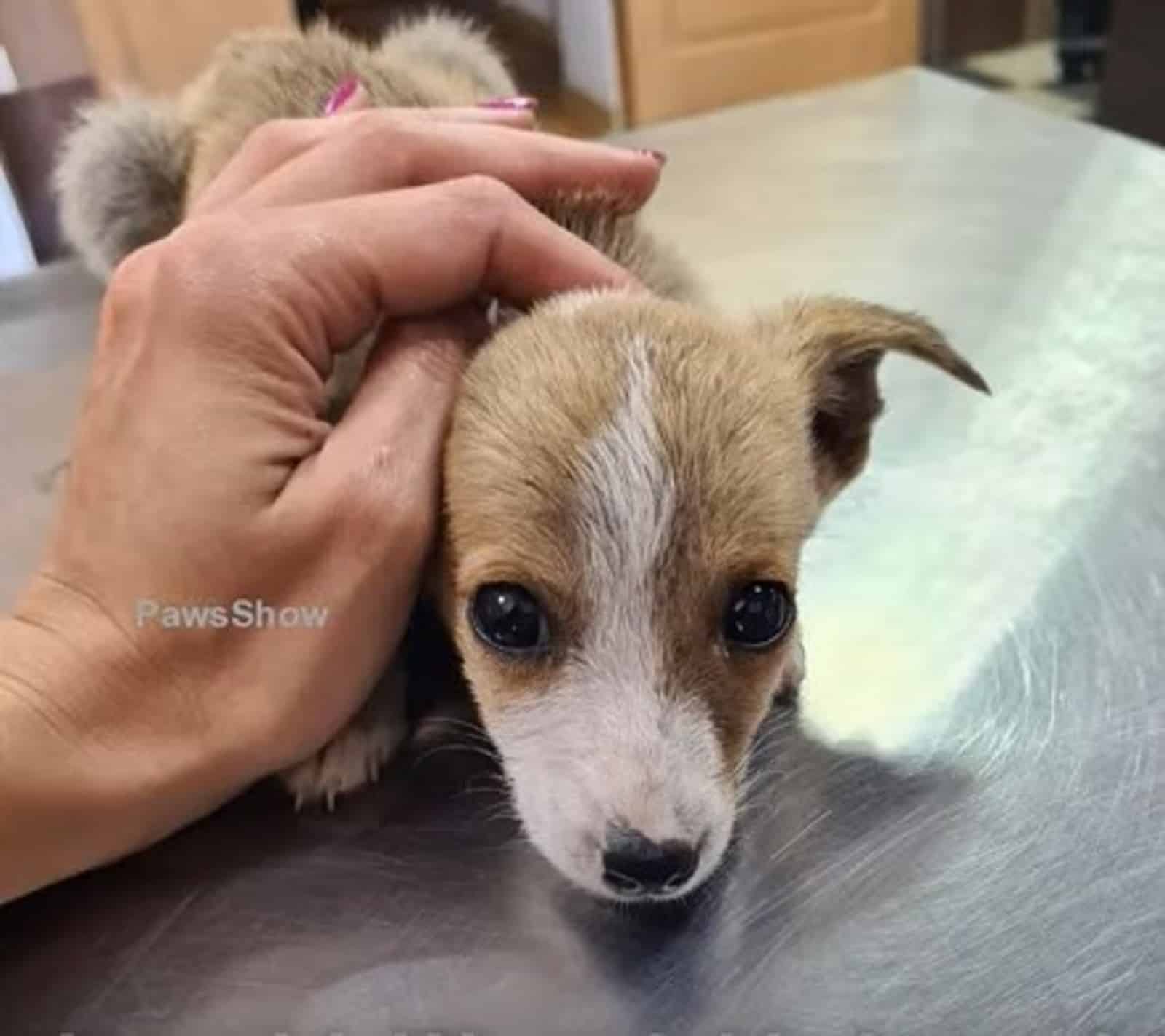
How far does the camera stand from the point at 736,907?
2.77ft

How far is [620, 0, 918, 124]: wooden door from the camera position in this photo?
4102mm

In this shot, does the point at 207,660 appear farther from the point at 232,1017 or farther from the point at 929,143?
the point at 929,143

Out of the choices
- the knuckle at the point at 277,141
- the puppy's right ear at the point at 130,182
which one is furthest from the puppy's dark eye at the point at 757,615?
the puppy's right ear at the point at 130,182

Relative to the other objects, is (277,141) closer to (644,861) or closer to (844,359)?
(844,359)

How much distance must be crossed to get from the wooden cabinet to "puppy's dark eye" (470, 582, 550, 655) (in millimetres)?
2859

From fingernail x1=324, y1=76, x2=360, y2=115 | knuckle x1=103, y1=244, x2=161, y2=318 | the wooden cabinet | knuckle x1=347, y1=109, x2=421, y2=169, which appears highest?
knuckle x1=347, y1=109, x2=421, y2=169

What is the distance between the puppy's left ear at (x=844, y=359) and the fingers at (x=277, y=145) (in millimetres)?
327

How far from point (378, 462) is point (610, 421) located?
Result: 6.1 inches

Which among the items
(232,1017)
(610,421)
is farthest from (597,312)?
(232,1017)

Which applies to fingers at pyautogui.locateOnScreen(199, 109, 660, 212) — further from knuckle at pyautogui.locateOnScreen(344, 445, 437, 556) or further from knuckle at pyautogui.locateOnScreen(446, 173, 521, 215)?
knuckle at pyautogui.locateOnScreen(344, 445, 437, 556)

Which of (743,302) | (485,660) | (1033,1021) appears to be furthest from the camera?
(743,302)

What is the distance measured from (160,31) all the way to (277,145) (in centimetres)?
260

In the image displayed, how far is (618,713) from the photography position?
81 cm

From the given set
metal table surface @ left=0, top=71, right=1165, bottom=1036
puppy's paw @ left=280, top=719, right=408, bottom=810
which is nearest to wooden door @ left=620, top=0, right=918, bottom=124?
metal table surface @ left=0, top=71, right=1165, bottom=1036
